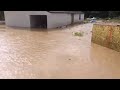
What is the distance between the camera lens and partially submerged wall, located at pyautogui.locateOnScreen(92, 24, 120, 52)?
12.1 metres

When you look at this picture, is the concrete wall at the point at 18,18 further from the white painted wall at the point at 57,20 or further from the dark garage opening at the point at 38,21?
the white painted wall at the point at 57,20

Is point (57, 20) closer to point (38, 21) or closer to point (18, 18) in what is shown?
point (38, 21)

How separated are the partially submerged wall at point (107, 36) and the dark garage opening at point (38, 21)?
12.4 m

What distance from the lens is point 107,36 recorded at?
512 inches

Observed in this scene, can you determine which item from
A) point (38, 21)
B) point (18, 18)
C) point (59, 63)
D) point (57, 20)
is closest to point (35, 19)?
point (38, 21)

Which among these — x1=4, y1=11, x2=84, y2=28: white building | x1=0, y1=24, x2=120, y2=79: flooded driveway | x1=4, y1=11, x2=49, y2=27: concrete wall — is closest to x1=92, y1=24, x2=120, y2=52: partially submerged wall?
x1=0, y1=24, x2=120, y2=79: flooded driveway

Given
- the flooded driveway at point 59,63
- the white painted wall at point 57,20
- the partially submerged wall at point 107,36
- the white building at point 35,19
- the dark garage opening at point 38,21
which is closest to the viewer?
the flooded driveway at point 59,63

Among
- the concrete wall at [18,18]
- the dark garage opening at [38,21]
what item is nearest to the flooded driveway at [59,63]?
the concrete wall at [18,18]

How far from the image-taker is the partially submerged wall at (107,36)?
1208 centimetres

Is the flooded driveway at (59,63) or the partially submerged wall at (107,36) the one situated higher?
the partially submerged wall at (107,36)

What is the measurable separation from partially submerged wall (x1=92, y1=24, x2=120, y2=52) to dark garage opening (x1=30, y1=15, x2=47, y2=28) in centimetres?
1244
